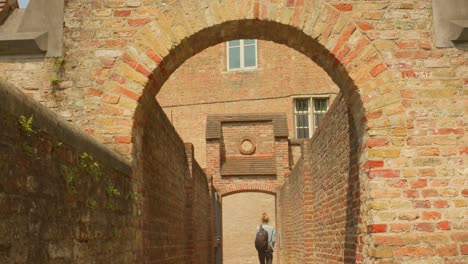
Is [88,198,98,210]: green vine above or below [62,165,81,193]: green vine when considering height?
below

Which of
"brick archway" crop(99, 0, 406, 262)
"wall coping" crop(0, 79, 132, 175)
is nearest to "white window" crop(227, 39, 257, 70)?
"brick archway" crop(99, 0, 406, 262)

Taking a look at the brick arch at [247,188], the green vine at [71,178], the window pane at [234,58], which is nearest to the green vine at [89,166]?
the green vine at [71,178]

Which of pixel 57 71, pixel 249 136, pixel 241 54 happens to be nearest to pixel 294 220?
pixel 249 136

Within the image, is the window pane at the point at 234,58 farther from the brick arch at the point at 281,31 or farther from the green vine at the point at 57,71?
the green vine at the point at 57,71

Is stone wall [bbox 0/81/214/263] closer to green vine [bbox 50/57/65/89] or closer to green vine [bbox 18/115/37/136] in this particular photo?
green vine [bbox 18/115/37/136]

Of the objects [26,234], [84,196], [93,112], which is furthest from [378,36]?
[26,234]

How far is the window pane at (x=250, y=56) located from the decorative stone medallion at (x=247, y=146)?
564cm

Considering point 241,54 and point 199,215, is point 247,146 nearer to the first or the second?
point 241,54

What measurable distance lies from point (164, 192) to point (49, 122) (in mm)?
4742

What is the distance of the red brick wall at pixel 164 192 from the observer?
583 cm

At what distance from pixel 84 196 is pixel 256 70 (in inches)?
812

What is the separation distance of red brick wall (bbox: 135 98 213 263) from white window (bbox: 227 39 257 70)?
12776mm

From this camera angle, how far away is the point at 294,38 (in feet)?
18.0

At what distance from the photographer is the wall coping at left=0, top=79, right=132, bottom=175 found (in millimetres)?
2514
